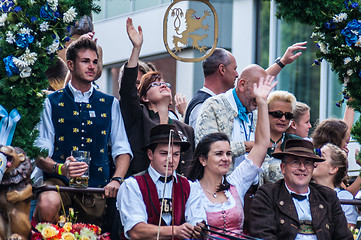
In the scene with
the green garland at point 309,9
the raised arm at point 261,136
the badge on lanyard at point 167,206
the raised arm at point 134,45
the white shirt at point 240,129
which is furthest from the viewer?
the white shirt at point 240,129

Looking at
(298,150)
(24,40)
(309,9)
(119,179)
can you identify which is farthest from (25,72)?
(309,9)

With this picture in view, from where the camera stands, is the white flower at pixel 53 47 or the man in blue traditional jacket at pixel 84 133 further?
the man in blue traditional jacket at pixel 84 133

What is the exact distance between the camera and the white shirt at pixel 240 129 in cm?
982

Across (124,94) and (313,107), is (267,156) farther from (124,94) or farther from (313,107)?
(313,107)

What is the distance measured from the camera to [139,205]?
8.48 meters

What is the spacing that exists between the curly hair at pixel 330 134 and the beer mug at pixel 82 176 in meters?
3.32

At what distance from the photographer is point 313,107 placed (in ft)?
53.2

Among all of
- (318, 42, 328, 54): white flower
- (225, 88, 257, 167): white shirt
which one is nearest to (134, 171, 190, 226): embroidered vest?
(225, 88, 257, 167): white shirt

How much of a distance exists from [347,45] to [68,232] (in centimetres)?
350

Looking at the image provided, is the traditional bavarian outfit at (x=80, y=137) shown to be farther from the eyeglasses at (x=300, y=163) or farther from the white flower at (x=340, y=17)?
the white flower at (x=340, y=17)

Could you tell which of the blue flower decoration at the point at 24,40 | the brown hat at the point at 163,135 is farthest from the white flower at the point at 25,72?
the brown hat at the point at 163,135

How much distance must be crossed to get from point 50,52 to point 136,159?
1488mm

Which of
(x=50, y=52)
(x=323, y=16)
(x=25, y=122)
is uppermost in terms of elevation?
(x=323, y=16)

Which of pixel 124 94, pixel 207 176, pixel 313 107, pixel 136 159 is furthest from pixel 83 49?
pixel 313 107
